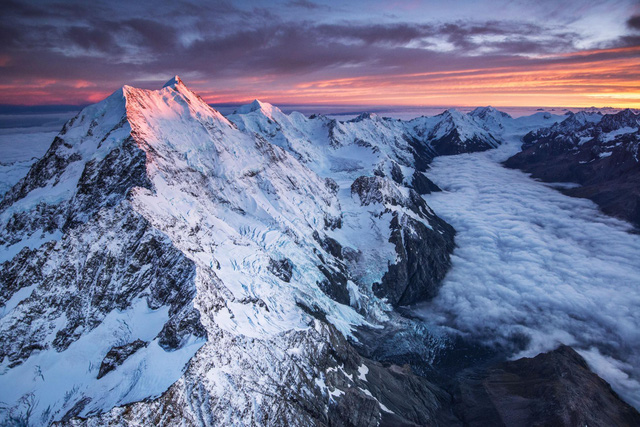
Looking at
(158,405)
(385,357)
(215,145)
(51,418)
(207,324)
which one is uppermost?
(215,145)

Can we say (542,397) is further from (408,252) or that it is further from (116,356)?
(116,356)

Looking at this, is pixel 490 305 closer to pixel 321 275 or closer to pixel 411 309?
pixel 411 309

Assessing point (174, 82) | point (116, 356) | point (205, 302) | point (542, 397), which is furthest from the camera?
point (174, 82)

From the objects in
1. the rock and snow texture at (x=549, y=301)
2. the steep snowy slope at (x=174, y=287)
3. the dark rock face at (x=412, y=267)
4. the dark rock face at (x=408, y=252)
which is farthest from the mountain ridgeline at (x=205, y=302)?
the rock and snow texture at (x=549, y=301)

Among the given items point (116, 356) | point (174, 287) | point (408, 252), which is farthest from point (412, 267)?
point (116, 356)

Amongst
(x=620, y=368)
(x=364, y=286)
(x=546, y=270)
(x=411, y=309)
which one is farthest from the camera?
(x=546, y=270)

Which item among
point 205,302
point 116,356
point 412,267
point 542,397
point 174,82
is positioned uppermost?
point 174,82

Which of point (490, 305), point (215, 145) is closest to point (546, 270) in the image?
point (490, 305)

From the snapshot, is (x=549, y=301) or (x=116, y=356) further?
(x=549, y=301)
